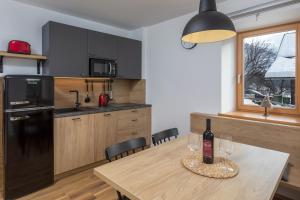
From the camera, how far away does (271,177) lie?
111 centimetres

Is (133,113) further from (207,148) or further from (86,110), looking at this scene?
(207,148)

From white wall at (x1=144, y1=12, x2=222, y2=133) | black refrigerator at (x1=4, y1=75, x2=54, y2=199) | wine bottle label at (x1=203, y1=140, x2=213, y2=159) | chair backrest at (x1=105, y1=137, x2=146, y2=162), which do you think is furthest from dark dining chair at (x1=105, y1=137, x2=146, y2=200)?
white wall at (x1=144, y1=12, x2=222, y2=133)

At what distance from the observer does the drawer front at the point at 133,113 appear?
3163 millimetres

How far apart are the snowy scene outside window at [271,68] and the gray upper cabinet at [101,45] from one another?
Answer: 199 cm

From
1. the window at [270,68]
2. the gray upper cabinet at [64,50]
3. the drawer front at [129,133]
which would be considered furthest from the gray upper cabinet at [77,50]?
the window at [270,68]

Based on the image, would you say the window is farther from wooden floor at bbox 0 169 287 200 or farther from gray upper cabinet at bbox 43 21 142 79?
gray upper cabinet at bbox 43 21 142 79

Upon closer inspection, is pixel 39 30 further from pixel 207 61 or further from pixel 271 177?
pixel 271 177

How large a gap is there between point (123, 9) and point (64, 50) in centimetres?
101

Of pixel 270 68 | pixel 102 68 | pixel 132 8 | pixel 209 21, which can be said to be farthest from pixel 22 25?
pixel 270 68

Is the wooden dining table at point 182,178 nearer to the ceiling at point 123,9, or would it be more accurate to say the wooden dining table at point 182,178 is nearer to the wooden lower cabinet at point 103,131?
the wooden lower cabinet at point 103,131

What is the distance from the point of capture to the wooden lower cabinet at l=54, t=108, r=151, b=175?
2.47m

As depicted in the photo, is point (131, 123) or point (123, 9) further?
point (131, 123)

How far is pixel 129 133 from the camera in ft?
10.8

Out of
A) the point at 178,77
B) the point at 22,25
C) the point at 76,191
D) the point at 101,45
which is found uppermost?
the point at 22,25
